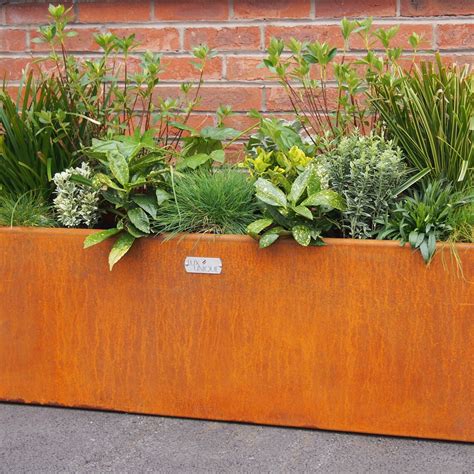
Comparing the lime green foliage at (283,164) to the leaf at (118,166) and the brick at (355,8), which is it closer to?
the leaf at (118,166)

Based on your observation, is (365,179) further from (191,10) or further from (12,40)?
(12,40)

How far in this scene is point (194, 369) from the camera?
251 cm

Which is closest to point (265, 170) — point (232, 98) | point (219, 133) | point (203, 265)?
point (219, 133)

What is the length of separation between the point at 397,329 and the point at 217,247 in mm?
601

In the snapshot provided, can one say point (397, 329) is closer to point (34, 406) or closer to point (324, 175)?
point (324, 175)

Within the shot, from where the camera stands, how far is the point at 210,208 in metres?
2.50

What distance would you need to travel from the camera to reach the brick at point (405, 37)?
3.09 m

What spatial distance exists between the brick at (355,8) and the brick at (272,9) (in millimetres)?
65

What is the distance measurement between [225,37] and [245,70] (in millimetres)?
159

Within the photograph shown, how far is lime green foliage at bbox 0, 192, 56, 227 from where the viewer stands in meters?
2.64

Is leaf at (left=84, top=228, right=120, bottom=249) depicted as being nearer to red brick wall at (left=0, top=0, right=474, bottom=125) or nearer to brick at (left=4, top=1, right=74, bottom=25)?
red brick wall at (left=0, top=0, right=474, bottom=125)

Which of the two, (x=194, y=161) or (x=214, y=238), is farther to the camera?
(x=194, y=161)

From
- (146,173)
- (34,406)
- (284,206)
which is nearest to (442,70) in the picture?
(284,206)

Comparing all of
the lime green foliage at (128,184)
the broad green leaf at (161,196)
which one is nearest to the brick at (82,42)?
the lime green foliage at (128,184)
